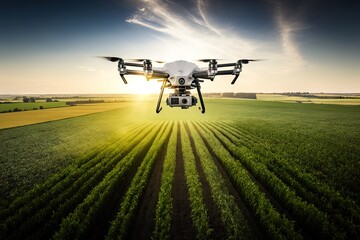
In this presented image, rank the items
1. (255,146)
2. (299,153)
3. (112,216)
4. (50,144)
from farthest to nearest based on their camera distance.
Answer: (50,144)
(255,146)
(299,153)
(112,216)

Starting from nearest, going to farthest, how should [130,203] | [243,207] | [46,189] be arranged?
1. [243,207]
2. [130,203]
3. [46,189]

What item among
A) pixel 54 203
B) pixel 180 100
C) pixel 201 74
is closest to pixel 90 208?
pixel 54 203

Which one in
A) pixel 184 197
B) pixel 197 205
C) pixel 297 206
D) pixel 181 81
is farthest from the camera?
pixel 184 197

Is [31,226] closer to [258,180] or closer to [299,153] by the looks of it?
[258,180]

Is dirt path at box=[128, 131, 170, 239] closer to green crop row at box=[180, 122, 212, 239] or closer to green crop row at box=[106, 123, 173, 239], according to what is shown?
green crop row at box=[106, 123, 173, 239]

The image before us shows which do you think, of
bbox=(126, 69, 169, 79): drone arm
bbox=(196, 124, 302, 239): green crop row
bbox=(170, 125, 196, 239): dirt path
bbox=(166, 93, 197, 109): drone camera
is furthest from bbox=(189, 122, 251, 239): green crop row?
bbox=(126, 69, 169, 79): drone arm

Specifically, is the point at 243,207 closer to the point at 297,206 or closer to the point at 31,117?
the point at 297,206

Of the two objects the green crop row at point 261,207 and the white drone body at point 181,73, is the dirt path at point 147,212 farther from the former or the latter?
the white drone body at point 181,73

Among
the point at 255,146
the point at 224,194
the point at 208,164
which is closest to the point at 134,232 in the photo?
the point at 224,194
